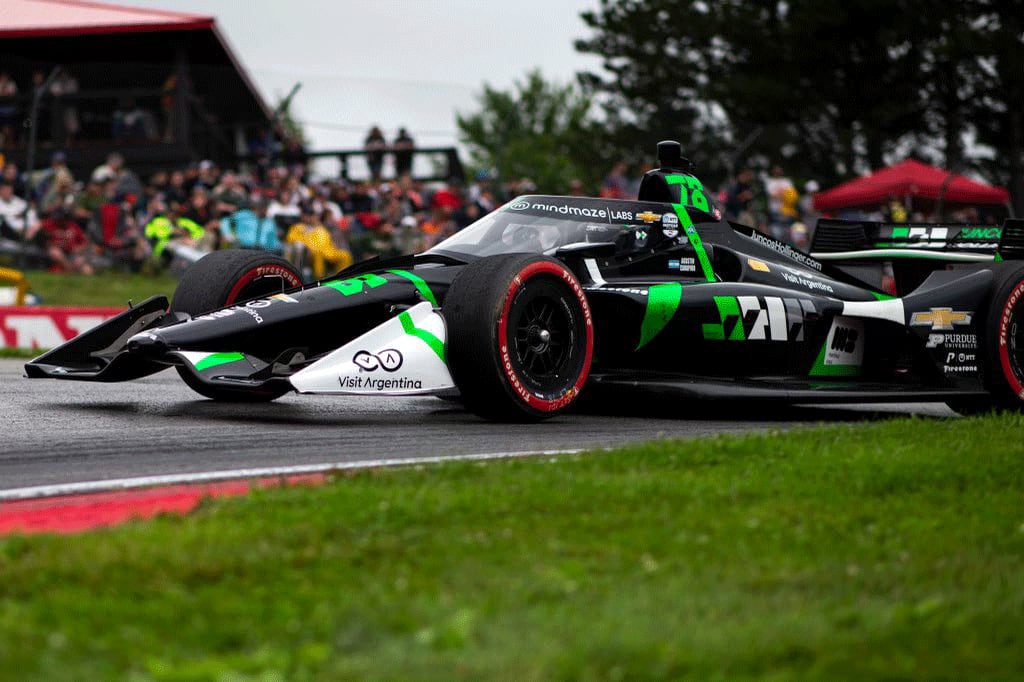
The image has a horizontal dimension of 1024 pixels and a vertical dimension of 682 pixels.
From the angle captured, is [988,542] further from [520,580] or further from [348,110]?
[348,110]

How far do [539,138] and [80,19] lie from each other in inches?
1006

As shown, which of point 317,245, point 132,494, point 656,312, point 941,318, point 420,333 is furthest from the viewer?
point 317,245

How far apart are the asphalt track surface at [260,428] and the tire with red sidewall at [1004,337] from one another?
2.07 ft

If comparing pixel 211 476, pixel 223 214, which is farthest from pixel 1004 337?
pixel 223 214

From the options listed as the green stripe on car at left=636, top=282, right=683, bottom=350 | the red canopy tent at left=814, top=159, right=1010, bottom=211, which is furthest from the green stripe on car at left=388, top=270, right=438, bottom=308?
the red canopy tent at left=814, top=159, right=1010, bottom=211

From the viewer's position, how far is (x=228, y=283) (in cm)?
793

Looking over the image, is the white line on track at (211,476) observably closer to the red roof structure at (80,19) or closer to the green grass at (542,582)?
the green grass at (542,582)

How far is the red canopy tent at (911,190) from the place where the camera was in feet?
72.0

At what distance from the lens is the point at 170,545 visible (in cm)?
382

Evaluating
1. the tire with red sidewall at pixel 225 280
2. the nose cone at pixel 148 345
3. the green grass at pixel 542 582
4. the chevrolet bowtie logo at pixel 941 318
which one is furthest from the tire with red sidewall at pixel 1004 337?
the nose cone at pixel 148 345

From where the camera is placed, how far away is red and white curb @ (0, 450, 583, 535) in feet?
14.6

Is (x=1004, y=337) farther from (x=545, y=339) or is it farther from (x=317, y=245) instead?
(x=317, y=245)

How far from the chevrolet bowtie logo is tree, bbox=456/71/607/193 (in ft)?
35.1

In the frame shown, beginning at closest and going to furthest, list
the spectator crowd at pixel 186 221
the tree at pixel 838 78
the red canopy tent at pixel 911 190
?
1. the spectator crowd at pixel 186 221
2. the red canopy tent at pixel 911 190
3. the tree at pixel 838 78
